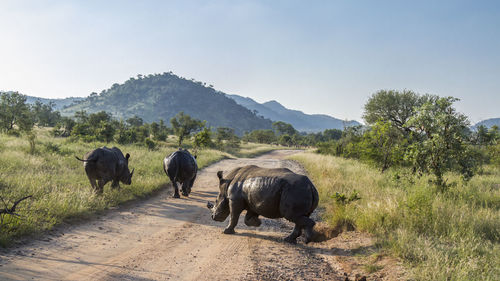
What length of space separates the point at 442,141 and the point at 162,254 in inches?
329

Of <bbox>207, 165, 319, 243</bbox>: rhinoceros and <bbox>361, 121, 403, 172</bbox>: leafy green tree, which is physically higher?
<bbox>361, 121, 403, 172</bbox>: leafy green tree

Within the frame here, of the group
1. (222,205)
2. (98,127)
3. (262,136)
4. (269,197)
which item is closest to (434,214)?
(269,197)

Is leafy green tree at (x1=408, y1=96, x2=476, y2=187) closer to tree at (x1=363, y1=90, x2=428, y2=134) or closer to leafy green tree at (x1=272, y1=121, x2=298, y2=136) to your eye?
tree at (x1=363, y1=90, x2=428, y2=134)

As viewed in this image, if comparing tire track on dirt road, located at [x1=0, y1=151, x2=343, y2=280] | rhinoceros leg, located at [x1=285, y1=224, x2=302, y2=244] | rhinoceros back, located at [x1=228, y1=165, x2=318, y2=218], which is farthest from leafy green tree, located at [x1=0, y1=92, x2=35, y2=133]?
rhinoceros leg, located at [x1=285, y1=224, x2=302, y2=244]

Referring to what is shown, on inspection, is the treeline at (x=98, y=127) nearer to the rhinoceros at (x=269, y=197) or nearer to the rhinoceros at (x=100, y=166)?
the rhinoceros at (x=100, y=166)

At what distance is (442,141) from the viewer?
848 cm

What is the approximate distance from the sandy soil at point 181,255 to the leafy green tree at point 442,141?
4.58 m

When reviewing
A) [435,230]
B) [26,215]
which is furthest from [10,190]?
[435,230]

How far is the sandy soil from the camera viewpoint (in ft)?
14.0

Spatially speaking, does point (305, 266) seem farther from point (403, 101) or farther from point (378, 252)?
point (403, 101)

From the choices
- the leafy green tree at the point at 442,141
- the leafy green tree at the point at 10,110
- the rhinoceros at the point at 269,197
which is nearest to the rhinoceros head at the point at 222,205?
the rhinoceros at the point at 269,197

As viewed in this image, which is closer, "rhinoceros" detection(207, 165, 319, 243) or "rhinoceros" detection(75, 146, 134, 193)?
"rhinoceros" detection(207, 165, 319, 243)

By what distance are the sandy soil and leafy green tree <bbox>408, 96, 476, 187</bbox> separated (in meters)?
4.58

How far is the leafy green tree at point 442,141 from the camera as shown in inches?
334
